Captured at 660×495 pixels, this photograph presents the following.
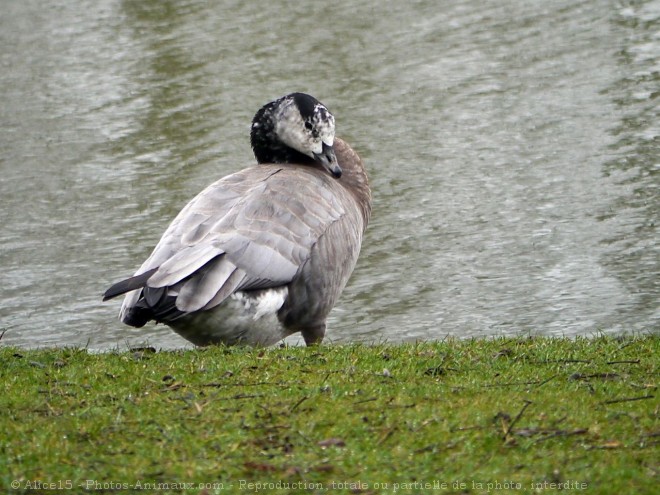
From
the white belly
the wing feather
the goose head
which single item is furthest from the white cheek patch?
the white belly

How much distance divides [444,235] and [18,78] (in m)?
9.07

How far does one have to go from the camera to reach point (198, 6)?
71.6ft

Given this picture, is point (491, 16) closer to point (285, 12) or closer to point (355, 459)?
point (285, 12)

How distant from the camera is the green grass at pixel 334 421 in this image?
4.71m

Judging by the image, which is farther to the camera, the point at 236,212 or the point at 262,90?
the point at 262,90

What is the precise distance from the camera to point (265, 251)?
6.98 m

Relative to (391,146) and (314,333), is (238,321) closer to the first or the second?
(314,333)

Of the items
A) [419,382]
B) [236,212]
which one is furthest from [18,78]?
[419,382]

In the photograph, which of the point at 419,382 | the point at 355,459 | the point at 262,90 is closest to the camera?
the point at 355,459

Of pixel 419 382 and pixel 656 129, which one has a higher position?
pixel 419 382

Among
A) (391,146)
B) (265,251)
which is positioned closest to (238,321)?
(265,251)

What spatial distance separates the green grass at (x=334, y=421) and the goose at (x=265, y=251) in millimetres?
299

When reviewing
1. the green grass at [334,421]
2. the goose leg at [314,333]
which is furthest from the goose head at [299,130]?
the green grass at [334,421]

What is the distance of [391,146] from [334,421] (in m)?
8.68
